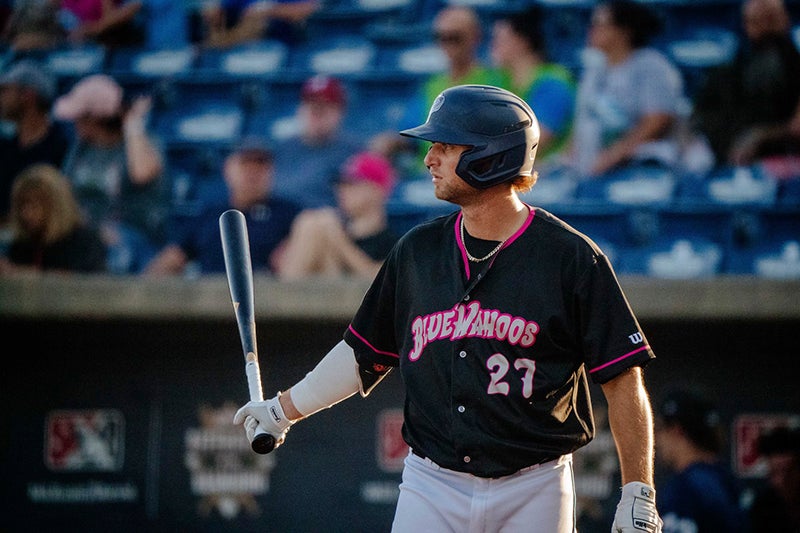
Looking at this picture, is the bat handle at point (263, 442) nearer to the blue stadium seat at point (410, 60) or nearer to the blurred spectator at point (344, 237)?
the blurred spectator at point (344, 237)

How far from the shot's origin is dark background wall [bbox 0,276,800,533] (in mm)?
5477

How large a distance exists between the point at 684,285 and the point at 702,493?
4.35 feet

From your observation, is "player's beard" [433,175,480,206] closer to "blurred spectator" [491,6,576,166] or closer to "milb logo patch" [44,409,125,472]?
"blurred spectator" [491,6,576,166]

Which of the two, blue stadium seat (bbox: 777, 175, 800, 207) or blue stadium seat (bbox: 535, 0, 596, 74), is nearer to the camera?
blue stadium seat (bbox: 777, 175, 800, 207)

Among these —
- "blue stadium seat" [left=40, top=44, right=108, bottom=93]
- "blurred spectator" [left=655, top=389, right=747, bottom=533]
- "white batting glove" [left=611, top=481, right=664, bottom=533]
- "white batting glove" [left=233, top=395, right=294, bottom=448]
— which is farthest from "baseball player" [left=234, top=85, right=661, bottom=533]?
"blue stadium seat" [left=40, top=44, right=108, bottom=93]

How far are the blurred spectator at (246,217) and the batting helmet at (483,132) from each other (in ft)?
10.0

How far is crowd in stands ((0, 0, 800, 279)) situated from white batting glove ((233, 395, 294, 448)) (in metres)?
2.77

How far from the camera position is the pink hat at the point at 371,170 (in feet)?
17.9

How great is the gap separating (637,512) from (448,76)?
147 inches

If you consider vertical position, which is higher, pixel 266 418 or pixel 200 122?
pixel 200 122

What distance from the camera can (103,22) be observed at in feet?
20.3

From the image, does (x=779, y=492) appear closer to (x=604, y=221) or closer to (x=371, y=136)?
(x=604, y=221)

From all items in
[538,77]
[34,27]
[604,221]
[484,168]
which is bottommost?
[604,221]

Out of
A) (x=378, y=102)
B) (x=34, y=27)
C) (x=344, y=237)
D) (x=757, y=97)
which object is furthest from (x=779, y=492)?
(x=34, y=27)
